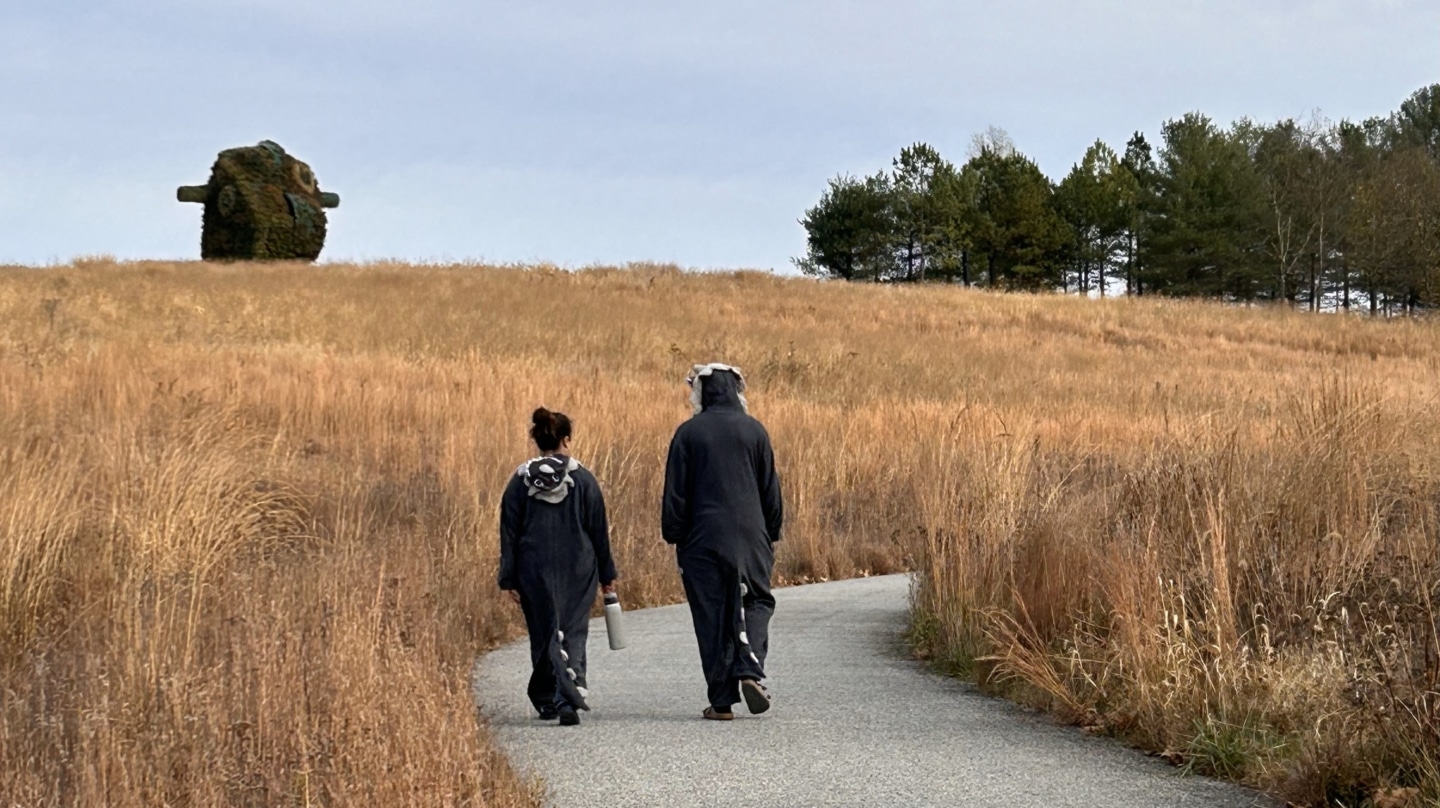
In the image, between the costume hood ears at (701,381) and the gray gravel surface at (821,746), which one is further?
the costume hood ears at (701,381)

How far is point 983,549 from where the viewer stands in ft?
32.9

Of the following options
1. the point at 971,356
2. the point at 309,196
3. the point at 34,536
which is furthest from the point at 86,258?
the point at 34,536

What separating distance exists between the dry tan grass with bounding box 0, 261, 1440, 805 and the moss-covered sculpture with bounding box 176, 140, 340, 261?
863 inches

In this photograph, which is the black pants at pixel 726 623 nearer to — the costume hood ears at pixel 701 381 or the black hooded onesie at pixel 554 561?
the black hooded onesie at pixel 554 561

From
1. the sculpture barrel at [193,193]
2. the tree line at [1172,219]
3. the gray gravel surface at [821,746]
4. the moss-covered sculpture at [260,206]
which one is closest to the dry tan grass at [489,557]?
the gray gravel surface at [821,746]

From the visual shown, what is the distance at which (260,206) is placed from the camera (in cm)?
4991

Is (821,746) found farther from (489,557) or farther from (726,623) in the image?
(489,557)

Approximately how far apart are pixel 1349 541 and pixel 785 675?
11.6 ft

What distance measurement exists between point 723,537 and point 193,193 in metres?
46.3

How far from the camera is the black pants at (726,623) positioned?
776cm

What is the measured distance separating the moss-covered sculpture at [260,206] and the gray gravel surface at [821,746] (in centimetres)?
4221

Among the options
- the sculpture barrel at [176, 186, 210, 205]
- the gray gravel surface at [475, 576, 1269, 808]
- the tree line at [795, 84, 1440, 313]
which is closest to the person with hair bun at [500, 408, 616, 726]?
the gray gravel surface at [475, 576, 1269, 808]

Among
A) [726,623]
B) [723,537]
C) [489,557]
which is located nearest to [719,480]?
[723,537]

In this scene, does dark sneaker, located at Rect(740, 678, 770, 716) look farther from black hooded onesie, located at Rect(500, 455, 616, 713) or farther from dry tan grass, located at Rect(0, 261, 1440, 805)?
dry tan grass, located at Rect(0, 261, 1440, 805)
